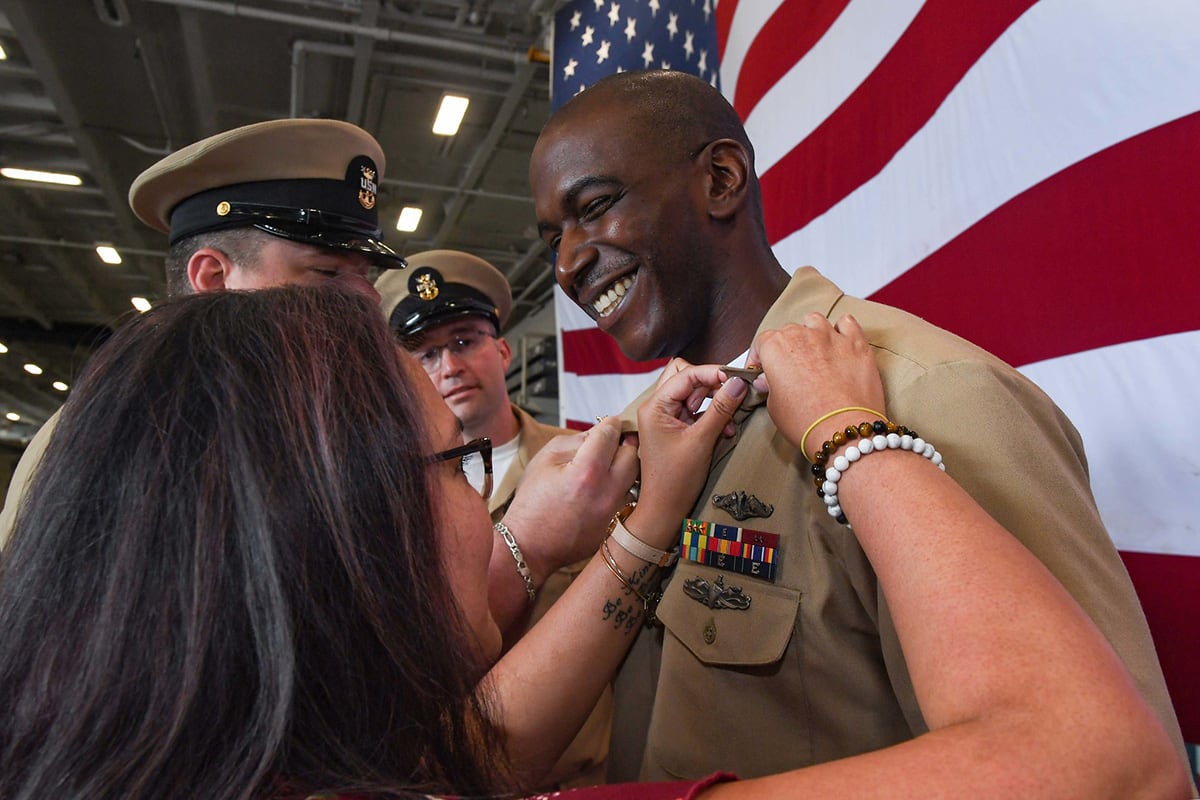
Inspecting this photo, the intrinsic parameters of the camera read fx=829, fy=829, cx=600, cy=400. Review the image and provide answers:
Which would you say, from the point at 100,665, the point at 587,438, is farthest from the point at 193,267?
the point at 100,665

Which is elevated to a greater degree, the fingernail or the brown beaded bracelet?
the fingernail

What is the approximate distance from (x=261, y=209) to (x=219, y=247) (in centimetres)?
13

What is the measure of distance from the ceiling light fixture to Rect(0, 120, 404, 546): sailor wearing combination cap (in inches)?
346

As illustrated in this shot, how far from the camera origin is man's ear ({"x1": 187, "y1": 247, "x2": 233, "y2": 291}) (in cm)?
174

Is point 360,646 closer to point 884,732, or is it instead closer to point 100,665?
point 100,665

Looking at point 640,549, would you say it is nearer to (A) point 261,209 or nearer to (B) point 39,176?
(A) point 261,209

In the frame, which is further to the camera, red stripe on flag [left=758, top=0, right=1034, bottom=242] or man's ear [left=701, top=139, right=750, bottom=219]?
red stripe on flag [left=758, top=0, right=1034, bottom=242]

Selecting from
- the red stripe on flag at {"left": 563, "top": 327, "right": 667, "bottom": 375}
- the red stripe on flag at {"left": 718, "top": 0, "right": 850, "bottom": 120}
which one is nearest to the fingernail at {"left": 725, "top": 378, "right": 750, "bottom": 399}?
the red stripe on flag at {"left": 718, "top": 0, "right": 850, "bottom": 120}

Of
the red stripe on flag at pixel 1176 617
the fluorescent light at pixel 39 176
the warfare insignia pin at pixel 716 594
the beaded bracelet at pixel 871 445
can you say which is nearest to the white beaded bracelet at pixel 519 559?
the warfare insignia pin at pixel 716 594

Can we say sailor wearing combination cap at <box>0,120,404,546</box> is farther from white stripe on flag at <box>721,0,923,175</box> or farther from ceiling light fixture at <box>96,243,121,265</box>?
ceiling light fixture at <box>96,243,121,265</box>

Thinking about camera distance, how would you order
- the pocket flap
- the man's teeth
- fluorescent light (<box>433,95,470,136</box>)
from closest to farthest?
the pocket flap
the man's teeth
fluorescent light (<box>433,95,470,136</box>)

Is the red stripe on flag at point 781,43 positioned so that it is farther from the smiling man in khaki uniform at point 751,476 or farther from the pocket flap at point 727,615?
the pocket flap at point 727,615

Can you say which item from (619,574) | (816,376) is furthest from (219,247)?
(816,376)

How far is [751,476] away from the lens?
109 centimetres
